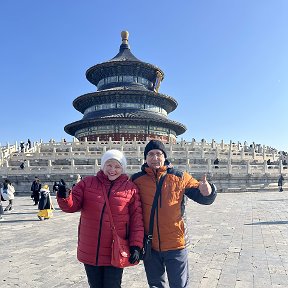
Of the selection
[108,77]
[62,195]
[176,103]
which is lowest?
[62,195]

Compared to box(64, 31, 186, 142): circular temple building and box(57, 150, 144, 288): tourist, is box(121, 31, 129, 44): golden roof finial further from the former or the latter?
box(57, 150, 144, 288): tourist

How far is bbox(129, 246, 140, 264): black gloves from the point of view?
354cm

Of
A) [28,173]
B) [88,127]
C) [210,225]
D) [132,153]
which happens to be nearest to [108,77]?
[88,127]

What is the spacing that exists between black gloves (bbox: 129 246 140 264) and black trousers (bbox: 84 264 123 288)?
0.70ft

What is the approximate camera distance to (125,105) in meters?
43.6

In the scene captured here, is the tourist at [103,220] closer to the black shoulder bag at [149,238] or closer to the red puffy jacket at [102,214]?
the red puffy jacket at [102,214]

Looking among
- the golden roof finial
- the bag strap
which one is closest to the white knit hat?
the bag strap

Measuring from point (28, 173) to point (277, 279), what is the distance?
74.8 ft

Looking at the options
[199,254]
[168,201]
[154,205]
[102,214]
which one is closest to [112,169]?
[102,214]

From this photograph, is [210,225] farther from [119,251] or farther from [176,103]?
[176,103]

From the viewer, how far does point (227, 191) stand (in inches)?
1005

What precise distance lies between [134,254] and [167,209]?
2.05 ft

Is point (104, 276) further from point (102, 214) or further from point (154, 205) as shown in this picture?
point (154, 205)

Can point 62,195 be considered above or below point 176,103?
below
